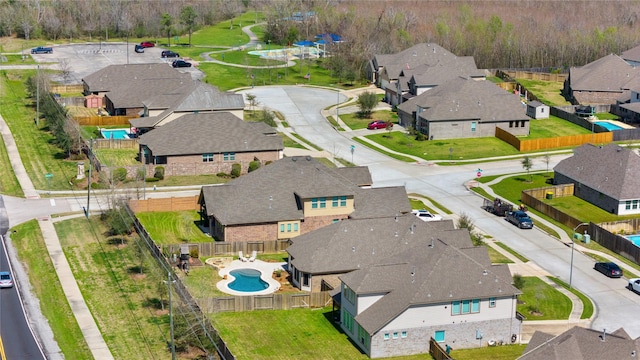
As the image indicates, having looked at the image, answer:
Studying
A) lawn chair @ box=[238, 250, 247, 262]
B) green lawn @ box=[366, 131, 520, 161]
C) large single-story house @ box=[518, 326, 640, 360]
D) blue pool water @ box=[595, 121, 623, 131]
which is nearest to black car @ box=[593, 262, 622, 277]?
large single-story house @ box=[518, 326, 640, 360]

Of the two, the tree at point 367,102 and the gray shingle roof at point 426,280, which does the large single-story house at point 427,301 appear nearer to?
the gray shingle roof at point 426,280

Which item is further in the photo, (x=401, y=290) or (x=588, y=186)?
(x=588, y=186)

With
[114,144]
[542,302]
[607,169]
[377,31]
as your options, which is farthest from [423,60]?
[542,302]

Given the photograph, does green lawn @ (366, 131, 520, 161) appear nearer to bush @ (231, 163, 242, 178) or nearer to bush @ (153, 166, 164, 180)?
bush @ (231, 163, 242, 178)

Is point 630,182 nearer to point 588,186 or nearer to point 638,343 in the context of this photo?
point 588,186

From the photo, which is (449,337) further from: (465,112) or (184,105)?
(465,112)

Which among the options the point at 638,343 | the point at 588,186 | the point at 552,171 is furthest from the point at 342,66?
the point at 638,343
